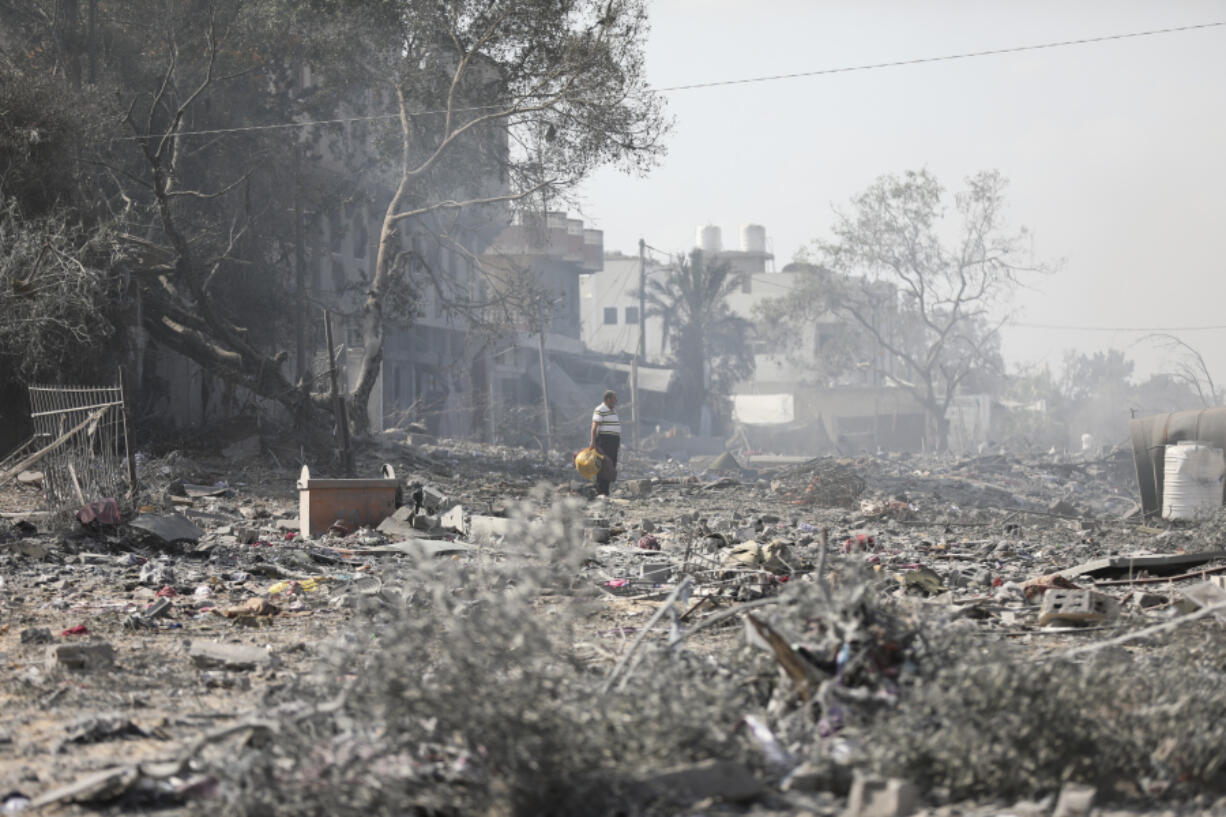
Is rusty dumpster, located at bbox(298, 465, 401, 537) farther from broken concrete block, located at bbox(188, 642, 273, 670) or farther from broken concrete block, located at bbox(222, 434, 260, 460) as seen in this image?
broken concrete block, located at bbox(222, 434, 260, 460)

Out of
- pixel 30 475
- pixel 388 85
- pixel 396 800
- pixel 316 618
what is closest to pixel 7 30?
pixel 388 85

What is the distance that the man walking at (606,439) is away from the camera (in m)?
15.3

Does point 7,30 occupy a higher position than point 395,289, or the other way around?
point 7,30

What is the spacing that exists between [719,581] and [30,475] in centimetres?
808

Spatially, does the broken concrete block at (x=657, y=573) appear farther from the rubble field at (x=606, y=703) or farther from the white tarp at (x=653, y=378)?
the white tarp at (x=653, y=378)

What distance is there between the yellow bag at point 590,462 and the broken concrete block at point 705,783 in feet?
40.3

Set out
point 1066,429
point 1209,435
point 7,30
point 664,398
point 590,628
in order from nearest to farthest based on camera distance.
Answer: point 590,628 < point 1209,435 < point 7,30 < point 664,398 < point 1066,429

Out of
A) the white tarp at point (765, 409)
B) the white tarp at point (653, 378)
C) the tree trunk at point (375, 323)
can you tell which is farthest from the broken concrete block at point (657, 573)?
the white tarp at point (765, 409)

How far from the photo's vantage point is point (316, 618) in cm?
678

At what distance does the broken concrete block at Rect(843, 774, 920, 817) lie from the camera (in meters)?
2.87

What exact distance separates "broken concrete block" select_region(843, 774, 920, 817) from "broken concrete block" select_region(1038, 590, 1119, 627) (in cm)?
320

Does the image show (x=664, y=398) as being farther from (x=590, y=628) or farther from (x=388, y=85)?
(x=590, y=628)

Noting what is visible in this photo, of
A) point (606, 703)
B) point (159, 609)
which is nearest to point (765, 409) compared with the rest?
point (159, 609)

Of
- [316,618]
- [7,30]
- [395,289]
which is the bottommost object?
[316,618]
